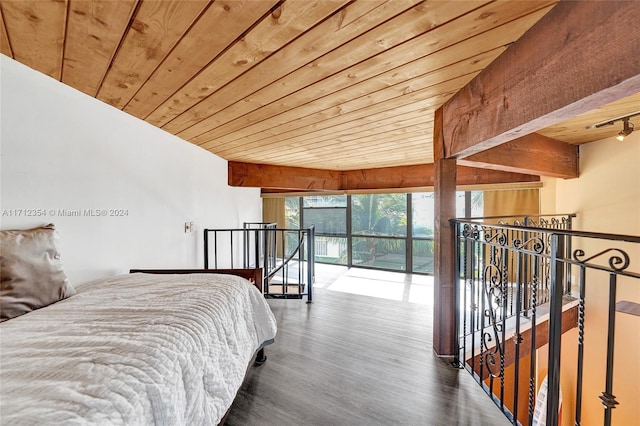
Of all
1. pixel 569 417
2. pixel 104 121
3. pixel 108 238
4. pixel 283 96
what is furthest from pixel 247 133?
pixel 569 417

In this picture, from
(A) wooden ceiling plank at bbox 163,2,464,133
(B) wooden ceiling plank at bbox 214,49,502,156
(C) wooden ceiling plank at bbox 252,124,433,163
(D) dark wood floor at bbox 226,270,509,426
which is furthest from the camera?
(C) wooden ceiling plank at bbox 252,124,433,163

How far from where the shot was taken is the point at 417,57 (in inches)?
50.5

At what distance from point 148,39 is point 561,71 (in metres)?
1.68

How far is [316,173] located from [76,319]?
149 inches

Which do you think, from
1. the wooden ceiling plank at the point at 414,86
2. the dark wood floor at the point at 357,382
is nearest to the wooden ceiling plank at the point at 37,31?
the wooden ceiling plank at the point at 414,86

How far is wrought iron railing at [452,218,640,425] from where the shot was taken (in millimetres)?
1119

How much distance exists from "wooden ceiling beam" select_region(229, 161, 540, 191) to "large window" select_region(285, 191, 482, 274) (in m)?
0.57

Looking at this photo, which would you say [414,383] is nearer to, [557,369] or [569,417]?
[557,369]

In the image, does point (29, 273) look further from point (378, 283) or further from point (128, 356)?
point (378, 283)

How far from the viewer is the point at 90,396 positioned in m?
0.67

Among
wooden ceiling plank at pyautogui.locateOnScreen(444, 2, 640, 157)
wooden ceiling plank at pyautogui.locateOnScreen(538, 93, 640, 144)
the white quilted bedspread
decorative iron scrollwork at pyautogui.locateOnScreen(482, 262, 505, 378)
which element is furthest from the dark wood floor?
wooden ceiling plank at pyautogui.locateOnScreen(538, 93, 640, 144)

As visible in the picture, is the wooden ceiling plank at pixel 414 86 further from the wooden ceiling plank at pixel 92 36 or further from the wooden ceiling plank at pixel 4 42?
the wooden ceiling plank at pixel 4 42

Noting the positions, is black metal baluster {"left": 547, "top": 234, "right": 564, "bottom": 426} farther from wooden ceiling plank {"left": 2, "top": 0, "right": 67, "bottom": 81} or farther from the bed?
wooden ceiling plank {"left": 2, "top": 0, "right": 67, "bottom": 81}

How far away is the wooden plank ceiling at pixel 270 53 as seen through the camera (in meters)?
0.99
